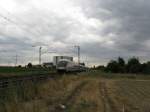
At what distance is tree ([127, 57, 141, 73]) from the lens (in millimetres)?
142250

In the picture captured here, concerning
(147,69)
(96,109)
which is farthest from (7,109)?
(147,69)

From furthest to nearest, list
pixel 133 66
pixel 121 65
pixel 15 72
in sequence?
1. pixel 121 65
2. pixel 133 66
3. pixel 15 72

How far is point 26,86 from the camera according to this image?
1209 inches

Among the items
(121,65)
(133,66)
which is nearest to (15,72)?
(133,66)

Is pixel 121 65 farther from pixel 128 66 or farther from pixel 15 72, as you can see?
pixel 15 72

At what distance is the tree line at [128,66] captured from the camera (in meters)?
142

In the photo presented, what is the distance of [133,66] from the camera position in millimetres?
144375

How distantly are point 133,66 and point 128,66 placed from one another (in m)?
3.70

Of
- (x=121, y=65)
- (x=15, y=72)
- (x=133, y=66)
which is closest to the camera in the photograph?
(x=15, y=72)

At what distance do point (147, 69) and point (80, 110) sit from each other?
389ft

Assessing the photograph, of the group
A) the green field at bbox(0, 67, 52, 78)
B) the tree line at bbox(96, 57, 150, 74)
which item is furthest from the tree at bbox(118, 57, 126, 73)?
the green field at bbox(0, 67, 52, 78)

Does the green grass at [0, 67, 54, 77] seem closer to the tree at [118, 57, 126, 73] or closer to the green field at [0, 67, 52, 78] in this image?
the green field at [0, 67, 52, 78]

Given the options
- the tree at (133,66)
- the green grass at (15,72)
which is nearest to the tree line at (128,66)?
the tree at (133,66)

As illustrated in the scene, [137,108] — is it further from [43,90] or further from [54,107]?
[43,90]
